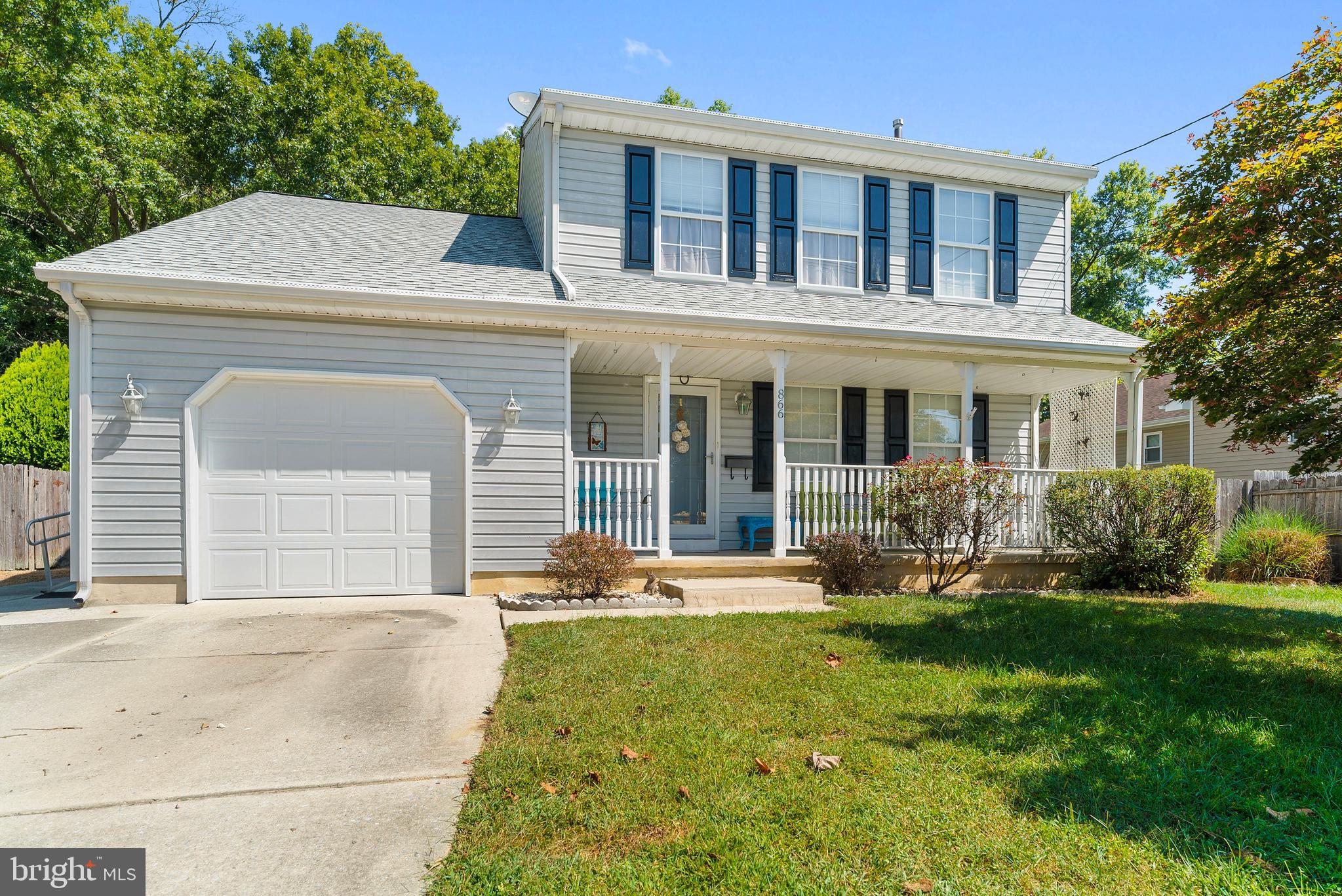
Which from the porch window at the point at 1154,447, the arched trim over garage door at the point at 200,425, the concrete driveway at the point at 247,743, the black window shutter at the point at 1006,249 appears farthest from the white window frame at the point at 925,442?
the porch window at the point at 1154,447

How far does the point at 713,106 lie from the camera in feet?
74.8

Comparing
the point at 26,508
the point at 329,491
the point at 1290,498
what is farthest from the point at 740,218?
the point at 26,508

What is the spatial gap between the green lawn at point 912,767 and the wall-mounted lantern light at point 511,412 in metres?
2.96

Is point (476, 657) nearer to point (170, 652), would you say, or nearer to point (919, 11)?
point (170, 652)

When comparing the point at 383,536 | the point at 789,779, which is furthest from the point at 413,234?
the point at 789,779

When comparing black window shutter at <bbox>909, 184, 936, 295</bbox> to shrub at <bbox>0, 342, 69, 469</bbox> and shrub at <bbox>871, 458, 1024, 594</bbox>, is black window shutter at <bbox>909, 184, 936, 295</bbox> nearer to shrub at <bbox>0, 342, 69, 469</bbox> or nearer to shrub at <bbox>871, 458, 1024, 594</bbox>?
shrub at <bbox>871, 458, 1024, 594</bbox>

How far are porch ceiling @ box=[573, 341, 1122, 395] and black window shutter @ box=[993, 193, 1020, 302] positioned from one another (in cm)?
142

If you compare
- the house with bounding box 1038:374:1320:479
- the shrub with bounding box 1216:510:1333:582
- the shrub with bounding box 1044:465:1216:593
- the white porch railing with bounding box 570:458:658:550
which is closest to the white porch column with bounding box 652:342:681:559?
the white porch railing with bounding box 570:458:658:550

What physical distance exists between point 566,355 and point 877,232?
5209 millimetres

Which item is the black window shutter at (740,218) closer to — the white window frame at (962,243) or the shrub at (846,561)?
the white window frame at (962,243)

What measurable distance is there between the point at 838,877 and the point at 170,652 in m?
5.05

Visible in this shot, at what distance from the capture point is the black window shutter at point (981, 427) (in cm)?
1126

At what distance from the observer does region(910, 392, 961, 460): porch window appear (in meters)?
11.2

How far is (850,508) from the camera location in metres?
8.83
